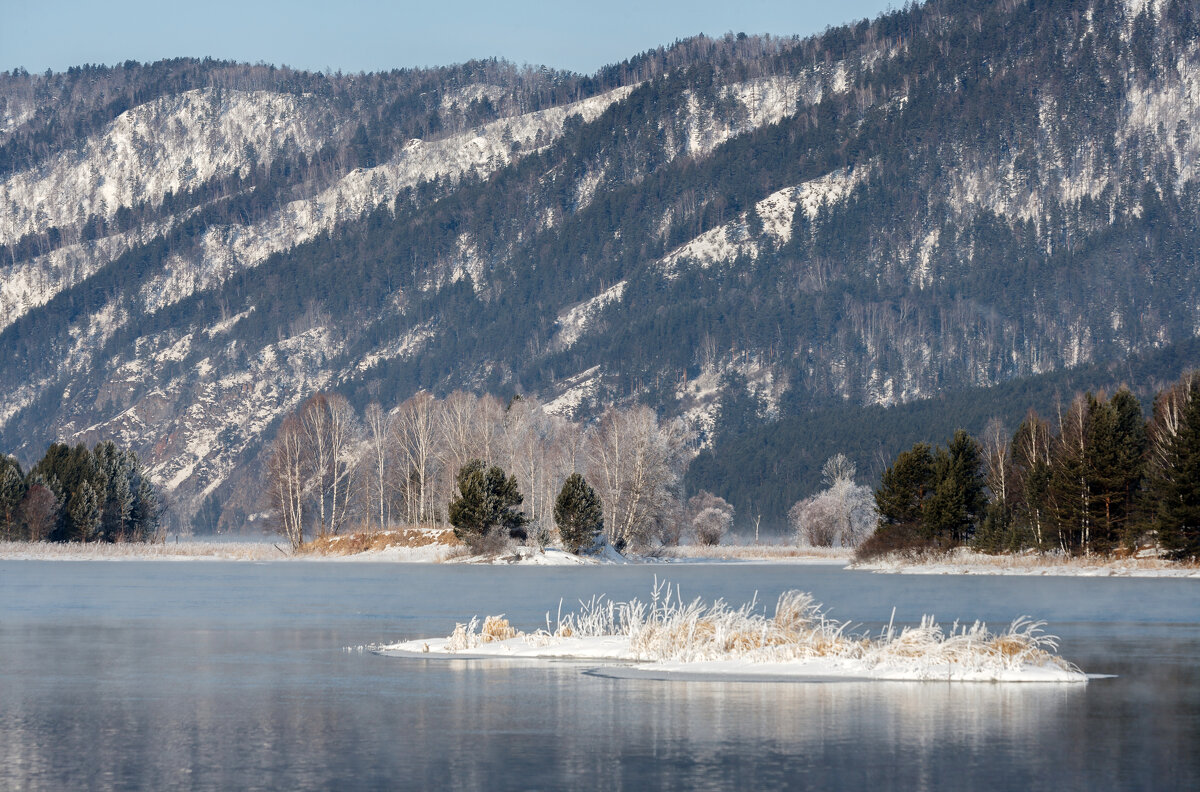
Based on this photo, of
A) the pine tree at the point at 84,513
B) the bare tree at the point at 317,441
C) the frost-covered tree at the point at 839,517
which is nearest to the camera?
the pine tree at the point at 84,513

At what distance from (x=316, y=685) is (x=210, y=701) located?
116 inches

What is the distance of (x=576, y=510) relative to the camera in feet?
366

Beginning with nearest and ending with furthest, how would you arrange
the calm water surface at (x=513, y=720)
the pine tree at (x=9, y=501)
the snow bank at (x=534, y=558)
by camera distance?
the calm water surface at (x=513, y=720) → the snow bank at (x=534, y=558) → the pine tree at (x=9, y=501)

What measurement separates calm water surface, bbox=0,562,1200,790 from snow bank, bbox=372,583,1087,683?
→ 1143 millimetres

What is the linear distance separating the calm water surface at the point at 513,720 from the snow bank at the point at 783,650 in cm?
114

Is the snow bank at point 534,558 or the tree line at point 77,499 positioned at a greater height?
the tree line at point 77,499

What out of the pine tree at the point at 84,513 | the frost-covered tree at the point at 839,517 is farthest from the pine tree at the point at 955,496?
the pine tree at the point at 84,513

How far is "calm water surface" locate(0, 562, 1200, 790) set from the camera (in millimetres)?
20531

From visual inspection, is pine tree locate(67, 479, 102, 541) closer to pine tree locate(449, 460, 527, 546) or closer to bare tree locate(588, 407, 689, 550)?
pine tree locate(449, 460, 527, 546)

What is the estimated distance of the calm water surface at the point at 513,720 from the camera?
67.4 ft

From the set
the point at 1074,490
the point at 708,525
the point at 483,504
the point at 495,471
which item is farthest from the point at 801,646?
the point at 708,525

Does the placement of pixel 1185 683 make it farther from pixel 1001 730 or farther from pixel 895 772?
pixel 895 772

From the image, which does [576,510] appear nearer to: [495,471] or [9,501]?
[495,471]

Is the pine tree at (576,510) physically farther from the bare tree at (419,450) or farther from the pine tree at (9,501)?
the pine tree at (9,501)
